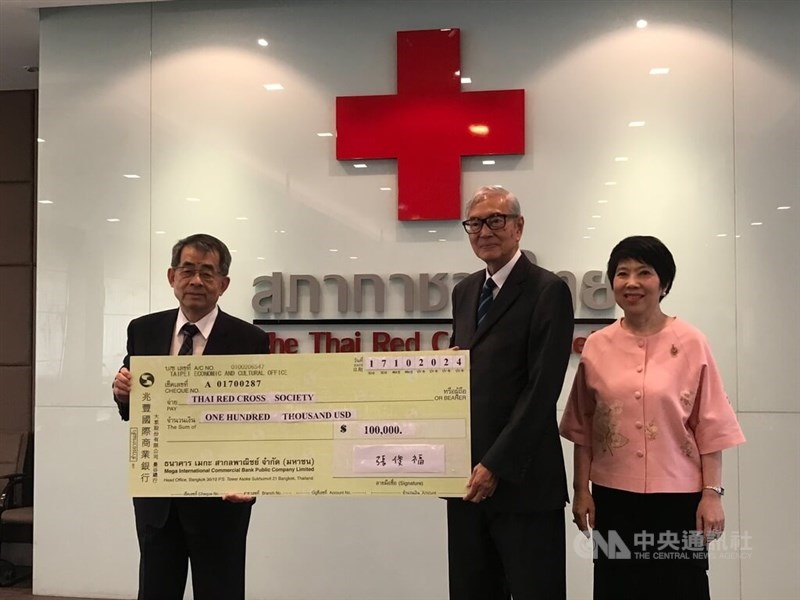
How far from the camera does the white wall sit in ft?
10.6

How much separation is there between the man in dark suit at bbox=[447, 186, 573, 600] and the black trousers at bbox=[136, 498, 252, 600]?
683 mm

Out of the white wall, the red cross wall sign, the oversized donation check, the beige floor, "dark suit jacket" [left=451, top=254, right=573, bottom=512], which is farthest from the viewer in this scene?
the beige floor

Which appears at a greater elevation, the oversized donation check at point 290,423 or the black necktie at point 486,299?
the black necktie at point 486,299

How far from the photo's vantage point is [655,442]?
183 centimetres

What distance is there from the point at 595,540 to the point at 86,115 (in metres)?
3.24

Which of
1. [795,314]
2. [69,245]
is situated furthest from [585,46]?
[69,245]

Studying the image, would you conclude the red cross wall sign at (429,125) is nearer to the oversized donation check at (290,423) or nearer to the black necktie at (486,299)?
the black necktie at (486,299)

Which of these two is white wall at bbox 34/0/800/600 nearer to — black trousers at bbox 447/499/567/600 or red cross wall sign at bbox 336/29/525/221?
red cross wall sign at bbox 336/29/525/221

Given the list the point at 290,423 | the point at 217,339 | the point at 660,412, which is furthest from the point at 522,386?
→ the point at 217,339

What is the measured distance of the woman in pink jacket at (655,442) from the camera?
1.83 meters

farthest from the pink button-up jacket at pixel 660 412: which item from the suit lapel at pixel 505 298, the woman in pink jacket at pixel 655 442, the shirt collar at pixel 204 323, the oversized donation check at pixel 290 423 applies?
the shirt collar at pixel 204 323

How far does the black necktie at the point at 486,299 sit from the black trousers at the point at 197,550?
0.93m

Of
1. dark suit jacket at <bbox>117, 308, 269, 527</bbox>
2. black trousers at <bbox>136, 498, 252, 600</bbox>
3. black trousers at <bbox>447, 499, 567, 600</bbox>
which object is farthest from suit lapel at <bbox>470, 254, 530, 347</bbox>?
black trousers at <bbox>136, 498, 252, 600</bbox>

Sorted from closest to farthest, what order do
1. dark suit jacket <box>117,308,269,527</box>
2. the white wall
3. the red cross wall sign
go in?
1. dark suit jacket <box>117,308,269,527</box>
2. the white wall
3. the red cross wall sign
